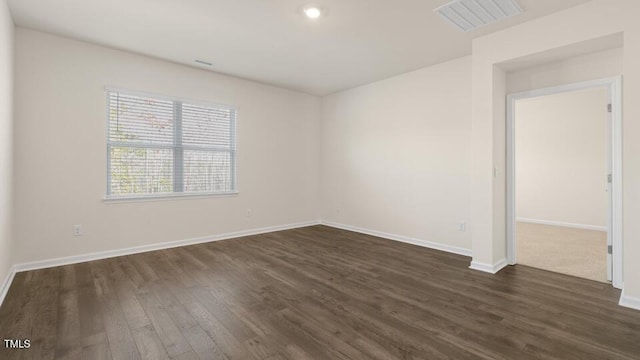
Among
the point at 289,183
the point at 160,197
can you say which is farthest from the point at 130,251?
the point at 289,183

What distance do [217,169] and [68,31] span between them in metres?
2.48

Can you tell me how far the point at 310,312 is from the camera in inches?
94.2

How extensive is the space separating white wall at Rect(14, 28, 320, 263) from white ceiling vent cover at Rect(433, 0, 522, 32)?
136 inches

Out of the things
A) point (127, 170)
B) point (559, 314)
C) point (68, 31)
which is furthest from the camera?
point (127, 170)

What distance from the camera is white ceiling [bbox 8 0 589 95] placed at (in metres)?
2.81

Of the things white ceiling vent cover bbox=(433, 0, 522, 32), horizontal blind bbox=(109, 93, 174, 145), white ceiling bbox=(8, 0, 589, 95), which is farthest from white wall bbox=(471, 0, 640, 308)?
horizontal blind bbox=(109, 93, 174, 145)

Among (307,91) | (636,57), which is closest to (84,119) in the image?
(307,91)

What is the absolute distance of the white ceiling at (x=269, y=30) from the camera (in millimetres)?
2809

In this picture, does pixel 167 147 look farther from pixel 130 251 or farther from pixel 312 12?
pixel 312 12

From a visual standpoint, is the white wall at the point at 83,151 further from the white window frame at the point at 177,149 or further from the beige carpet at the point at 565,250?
the beige carpet at the point at 565,250

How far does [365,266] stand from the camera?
139 inches

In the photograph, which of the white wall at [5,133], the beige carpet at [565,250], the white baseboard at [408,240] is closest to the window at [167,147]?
the white wall at [5,133]

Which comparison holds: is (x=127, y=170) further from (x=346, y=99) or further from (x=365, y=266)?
(x=346, y=99)

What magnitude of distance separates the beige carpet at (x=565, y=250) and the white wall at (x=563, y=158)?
0.54 metres
